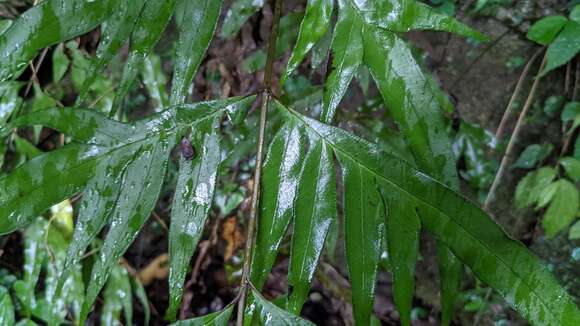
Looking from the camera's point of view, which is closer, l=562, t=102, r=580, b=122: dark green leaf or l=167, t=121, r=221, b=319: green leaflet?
l=167, t=121, r=221, b=319: green leaflet

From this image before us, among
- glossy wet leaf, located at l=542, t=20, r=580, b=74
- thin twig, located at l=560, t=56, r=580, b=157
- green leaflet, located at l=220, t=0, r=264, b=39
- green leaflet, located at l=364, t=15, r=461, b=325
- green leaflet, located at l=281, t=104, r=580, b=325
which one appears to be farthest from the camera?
thin twig, located at l=560, t=56, r=580, b=157

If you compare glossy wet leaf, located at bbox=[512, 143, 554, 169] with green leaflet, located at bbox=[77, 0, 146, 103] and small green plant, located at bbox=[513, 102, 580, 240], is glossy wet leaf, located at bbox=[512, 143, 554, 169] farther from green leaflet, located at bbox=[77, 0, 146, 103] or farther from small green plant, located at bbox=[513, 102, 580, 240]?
green leaflet, located at bbox=[77, 0, 146, 103]

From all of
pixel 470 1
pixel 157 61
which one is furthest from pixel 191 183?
pixel 470 1

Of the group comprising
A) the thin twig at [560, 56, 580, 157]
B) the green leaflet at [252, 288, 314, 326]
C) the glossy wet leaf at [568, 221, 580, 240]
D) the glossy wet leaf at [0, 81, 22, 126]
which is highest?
the glossy wet leaf at [0, 81, 22, 126]

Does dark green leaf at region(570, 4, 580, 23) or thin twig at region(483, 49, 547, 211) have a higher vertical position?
dark green leaf at region(570, 4, 580, 23)

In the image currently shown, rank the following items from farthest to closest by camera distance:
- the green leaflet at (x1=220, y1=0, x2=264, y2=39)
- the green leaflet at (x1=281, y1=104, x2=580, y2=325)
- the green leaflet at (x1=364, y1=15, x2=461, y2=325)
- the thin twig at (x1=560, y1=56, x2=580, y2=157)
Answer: the thin twig at (x1=560, y1=56, x2=580, y2=157) < the green leaflet at (x1=220, y1=0, x2=264, y2=39) < the green leaflet at (x1=364, y1=15, x2=461, y2=325) < the green leaflet at (x1=281, y1=104, x2=580, y2=325)

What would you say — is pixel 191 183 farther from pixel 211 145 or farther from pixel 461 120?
pixel 461 120

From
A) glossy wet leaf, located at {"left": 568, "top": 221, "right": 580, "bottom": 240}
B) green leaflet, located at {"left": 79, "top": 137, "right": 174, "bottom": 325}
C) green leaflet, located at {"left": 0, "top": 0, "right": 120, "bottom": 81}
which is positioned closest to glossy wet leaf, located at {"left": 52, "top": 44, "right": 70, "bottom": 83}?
green leaflet, located at {"left": 0, "top": 0, "right": 120, "bottom": 81}
